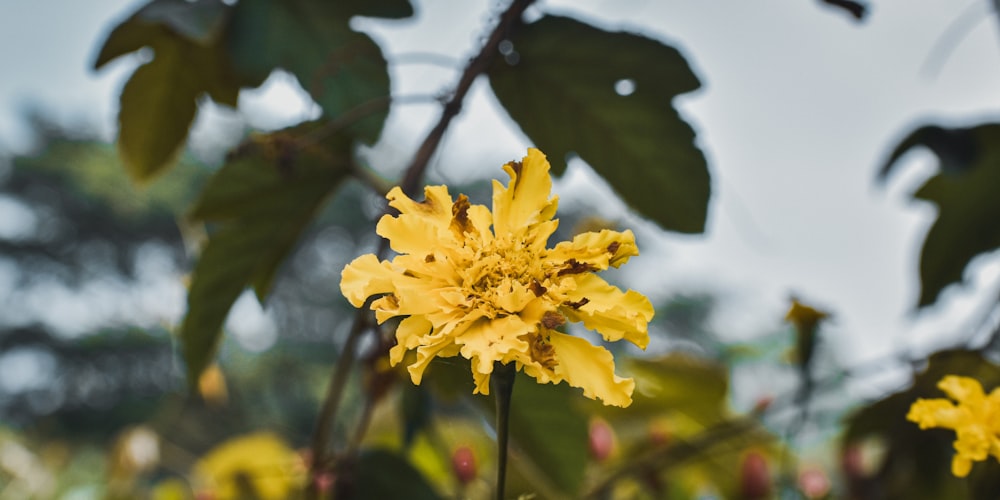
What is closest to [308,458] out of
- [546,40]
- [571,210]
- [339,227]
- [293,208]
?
[293,208]

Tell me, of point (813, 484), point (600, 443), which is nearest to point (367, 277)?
point (600, 443)

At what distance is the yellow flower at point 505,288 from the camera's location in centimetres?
14

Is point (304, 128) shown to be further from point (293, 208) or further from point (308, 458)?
point (308, 458)

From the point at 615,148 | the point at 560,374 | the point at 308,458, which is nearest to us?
the point at 560,374

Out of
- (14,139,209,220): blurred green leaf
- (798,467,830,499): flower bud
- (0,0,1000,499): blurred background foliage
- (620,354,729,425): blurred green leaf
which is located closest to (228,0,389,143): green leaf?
(0,0,1000,499): blurred background foliage

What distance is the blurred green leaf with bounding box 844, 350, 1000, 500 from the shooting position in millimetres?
294

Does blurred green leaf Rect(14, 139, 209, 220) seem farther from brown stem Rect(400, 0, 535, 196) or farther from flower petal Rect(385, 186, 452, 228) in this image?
flower petal Rect(385, 186, 452, 228)

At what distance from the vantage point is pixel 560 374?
136 mm

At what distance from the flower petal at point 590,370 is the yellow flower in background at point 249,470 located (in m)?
0.34

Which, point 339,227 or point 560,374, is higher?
point 560,374

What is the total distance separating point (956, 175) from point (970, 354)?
0.09 meters

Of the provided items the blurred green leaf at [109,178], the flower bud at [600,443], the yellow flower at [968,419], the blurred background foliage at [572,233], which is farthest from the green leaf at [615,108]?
the blurred green leaf at [109,178]

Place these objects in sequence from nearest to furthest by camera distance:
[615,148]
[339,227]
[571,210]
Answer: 1. [615,148]
2. [571,210]
3. [339,227]

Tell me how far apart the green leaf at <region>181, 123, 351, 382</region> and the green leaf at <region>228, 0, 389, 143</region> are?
0.02m
